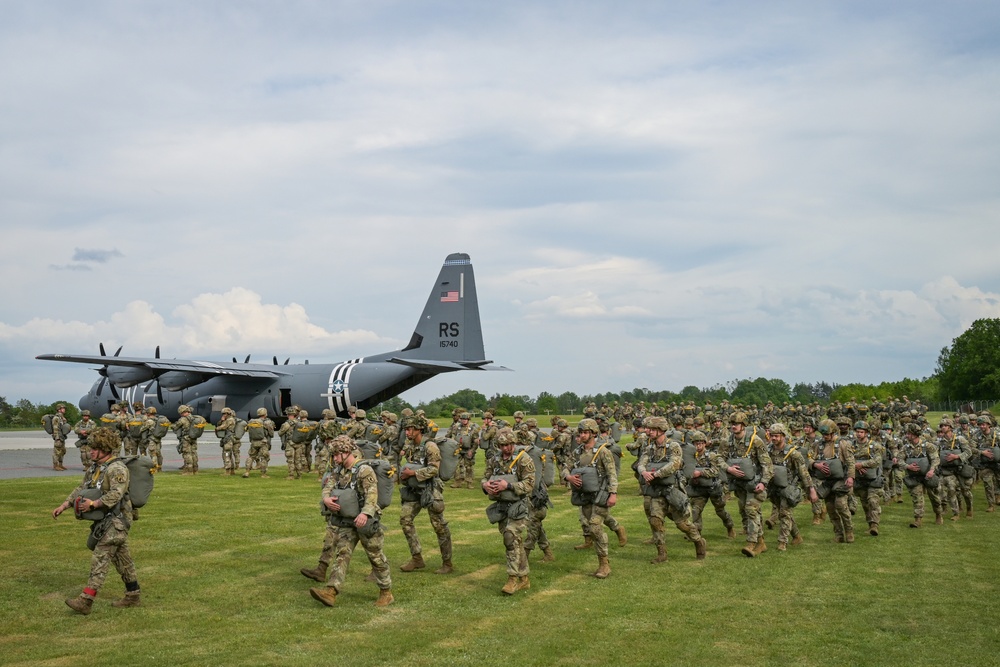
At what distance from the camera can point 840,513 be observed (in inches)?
650

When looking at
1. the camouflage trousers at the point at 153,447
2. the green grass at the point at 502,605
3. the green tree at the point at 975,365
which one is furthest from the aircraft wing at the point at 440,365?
the green tree at the point at 975,365

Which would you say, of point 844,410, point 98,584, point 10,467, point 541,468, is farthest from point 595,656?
point 844,410

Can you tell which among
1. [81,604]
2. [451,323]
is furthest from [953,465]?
[451,323]

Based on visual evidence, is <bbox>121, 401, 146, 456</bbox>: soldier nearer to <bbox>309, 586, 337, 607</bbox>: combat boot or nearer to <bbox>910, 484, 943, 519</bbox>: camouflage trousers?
<bbox>309, 586, 337, 607</bbox>: combat boot

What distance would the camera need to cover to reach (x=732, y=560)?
48.1ft

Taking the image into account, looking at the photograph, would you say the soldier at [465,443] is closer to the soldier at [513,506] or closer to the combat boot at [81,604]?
the soldier at [513,506]

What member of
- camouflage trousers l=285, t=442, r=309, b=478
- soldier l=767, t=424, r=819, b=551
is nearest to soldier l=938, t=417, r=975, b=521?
soldier l=767, t=424, r=819, b=551

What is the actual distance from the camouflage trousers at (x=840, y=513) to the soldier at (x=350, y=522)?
9.50m

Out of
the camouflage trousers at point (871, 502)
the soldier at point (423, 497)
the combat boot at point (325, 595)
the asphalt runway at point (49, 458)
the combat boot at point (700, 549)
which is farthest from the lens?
the asphalt runway at point (49, 458)

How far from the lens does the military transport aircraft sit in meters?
40.2

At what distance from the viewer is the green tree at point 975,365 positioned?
105750 mm

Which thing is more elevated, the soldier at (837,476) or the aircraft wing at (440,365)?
the aircraft wing at (440,365)

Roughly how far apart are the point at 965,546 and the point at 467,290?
2923cm

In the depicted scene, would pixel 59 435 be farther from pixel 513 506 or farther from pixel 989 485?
pixel 989 485
